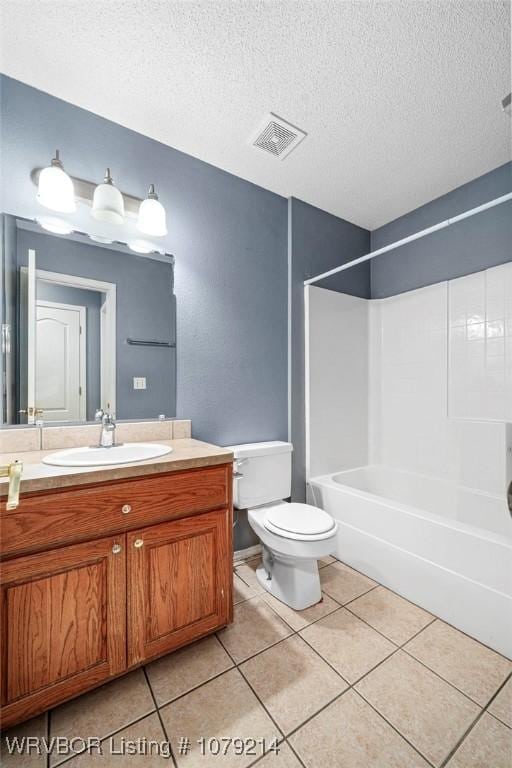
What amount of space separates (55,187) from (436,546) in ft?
8.02

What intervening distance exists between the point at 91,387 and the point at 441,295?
7.74 feet

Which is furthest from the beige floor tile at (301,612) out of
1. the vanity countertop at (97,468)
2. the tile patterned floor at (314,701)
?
the vanity countertop at (97,468)

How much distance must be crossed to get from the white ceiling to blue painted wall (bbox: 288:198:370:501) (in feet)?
1.39

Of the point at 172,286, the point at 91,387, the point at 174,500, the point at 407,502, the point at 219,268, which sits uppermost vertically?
the point at 219,268

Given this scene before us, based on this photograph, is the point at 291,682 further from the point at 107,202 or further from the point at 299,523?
the point at 107,202

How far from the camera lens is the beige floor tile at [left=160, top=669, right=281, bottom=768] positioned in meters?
1.00

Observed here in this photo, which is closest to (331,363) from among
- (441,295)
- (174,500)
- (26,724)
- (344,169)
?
(441,295)

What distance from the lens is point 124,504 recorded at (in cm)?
117

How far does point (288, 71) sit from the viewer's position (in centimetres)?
144

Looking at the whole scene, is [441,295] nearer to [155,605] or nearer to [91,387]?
[91,387]

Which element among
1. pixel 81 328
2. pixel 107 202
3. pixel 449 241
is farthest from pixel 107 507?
pixel 449 241

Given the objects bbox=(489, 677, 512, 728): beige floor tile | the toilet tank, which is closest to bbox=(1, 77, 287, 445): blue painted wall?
the toilet tank

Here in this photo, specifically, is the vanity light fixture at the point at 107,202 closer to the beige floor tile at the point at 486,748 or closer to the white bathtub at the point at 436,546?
the white bathtub at the point at 436,546

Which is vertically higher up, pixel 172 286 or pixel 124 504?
pixel 172 286
